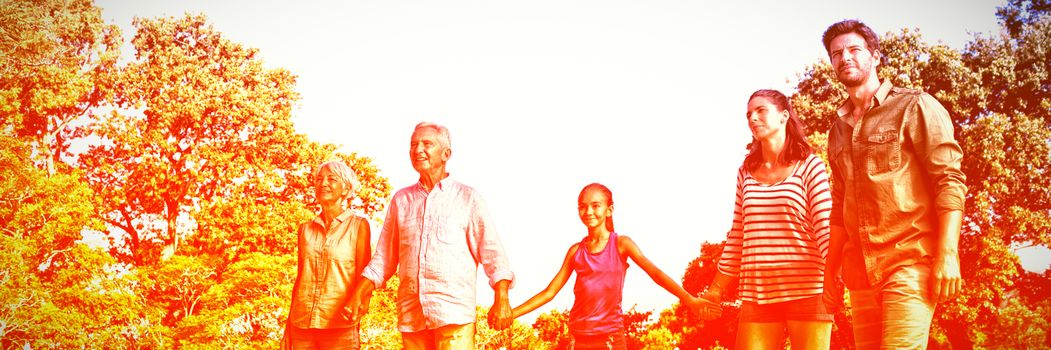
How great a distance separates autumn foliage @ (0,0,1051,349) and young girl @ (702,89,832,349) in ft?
51.1

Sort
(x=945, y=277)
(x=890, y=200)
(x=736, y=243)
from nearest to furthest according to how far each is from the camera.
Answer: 1. (x=945, y=277)
2. (x=890, y=200)
3. (x=736, y=243)

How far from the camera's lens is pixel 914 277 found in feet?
13.7

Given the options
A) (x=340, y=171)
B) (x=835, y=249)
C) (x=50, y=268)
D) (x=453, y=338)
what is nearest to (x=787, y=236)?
(x=835, y=249)

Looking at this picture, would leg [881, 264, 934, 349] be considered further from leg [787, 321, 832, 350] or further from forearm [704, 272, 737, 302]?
forearm [704, 272, 737, 302]

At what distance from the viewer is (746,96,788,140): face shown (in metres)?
5.54

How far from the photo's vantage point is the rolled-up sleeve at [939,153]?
13.7ft

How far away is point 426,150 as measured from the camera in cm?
627

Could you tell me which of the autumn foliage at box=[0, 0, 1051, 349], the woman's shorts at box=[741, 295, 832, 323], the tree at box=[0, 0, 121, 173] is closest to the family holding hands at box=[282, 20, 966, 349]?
the woman's shorts at box=[741, 295, 832, 323]

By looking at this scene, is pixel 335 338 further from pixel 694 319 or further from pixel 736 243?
pixel 694 319

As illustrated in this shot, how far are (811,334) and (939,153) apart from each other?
4.39ft

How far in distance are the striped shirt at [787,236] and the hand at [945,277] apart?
1.06 m

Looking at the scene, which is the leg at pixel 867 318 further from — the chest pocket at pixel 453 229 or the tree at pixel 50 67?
the tree at pixel 50 67

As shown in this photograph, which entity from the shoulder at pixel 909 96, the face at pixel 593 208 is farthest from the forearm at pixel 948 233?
the face at pixel 593 208

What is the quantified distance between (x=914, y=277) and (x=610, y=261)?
2.46m
